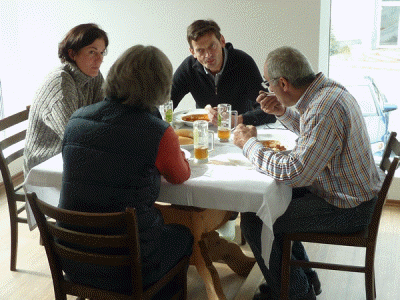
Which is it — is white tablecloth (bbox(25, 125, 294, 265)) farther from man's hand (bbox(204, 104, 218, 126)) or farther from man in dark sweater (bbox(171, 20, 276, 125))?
man in dark sweater (bbox(171, 20, 276, 125))

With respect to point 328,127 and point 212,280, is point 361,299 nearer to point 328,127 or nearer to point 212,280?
point 212,280

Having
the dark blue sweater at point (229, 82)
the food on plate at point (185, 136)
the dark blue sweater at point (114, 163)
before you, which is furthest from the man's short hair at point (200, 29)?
the dark blue sweater at point (114, 163)

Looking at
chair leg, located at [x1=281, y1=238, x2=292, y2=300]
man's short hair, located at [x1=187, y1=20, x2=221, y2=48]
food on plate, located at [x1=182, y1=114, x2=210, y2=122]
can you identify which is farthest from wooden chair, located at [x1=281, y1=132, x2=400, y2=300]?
man's short hair, located at [x1=187, y1=20, x2=221, y2=48]

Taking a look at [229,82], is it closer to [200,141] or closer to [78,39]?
[78,39]

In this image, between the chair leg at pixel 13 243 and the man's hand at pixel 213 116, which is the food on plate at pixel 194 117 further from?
the chair leg at pixel 13 243

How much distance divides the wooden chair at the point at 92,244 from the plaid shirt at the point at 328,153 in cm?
53

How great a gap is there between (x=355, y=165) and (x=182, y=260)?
724 millimetres

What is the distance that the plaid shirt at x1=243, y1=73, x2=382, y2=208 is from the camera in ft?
6.48

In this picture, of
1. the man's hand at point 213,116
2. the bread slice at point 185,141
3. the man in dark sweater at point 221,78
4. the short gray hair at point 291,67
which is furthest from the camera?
the man in dark sweater at point 221,78

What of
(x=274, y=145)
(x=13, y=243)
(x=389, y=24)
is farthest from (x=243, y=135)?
(x=389, y=24)

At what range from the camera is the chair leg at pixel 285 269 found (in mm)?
2178

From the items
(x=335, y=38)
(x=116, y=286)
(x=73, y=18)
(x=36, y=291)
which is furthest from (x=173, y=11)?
(x=116, y=286)

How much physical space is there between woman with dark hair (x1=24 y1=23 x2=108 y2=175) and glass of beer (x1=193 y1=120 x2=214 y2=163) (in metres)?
0.67

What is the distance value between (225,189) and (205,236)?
0.52 meters
